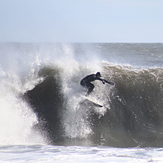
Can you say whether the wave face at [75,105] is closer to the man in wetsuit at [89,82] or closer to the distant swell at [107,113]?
the distant swell at [107,113]

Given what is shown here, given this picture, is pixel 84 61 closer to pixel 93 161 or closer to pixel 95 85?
pixel 95 85

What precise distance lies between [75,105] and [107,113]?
50.3 inches

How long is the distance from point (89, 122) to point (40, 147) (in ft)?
9.50

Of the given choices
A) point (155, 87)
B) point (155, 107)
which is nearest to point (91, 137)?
point (155, 107)

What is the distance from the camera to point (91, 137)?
10969 mm

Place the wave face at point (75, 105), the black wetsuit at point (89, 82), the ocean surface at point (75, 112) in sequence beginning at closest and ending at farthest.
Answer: the ocean surface at point (75, 112)
the wave face at point (75, 105)
the black wetsuit at point (89, 82)

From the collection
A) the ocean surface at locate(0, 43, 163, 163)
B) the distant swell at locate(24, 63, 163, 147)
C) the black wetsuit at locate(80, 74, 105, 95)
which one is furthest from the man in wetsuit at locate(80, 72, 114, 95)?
the distant swell at locate(24, 63, 163, 147)

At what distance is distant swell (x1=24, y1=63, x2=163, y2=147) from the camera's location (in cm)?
1091

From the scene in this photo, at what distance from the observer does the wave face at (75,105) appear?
10.8m

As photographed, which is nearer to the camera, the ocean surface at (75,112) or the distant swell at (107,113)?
the ocean surface at (75,112)

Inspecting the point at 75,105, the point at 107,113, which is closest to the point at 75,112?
the point at 75,105

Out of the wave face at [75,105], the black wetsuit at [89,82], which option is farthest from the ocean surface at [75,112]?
the black wetsuit at [89,82]

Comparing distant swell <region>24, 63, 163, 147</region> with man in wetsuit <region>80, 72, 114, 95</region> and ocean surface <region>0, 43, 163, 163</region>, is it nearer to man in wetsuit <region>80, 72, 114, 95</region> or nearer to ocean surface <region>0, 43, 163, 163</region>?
ocean surface <region>0, 43, 163, 163</region>

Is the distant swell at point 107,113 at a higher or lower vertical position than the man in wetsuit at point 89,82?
lower
